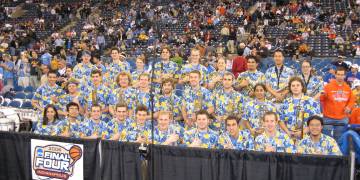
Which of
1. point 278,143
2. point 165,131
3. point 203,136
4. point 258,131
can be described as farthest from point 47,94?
point 278,143

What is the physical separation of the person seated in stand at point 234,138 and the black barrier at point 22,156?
182 cm

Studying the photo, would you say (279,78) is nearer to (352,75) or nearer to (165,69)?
(165,69)

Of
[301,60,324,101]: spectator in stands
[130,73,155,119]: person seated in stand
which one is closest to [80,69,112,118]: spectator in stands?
[130,73,155,119]: person seated in stand

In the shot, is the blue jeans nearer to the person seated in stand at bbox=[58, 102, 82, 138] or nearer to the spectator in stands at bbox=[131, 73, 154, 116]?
the spectator in stands at bbox=[131, 73, 154, 116]

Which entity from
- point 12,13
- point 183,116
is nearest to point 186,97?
point 183,116

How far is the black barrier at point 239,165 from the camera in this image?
580cm

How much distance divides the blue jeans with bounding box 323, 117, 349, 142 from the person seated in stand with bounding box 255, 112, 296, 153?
4.93 feet

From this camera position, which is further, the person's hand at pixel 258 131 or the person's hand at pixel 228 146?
the person's hand at pixel 258 131

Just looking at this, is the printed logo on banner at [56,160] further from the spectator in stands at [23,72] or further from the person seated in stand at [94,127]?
the spectator in stands at [23,72]

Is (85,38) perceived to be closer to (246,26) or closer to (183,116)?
(246,26)

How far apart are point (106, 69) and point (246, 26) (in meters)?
14.5

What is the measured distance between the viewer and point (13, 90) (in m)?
14.7

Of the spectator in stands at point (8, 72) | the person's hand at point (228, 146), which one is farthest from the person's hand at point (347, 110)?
the spectator in stands at point (8, 72)

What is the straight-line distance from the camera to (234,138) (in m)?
7.36
